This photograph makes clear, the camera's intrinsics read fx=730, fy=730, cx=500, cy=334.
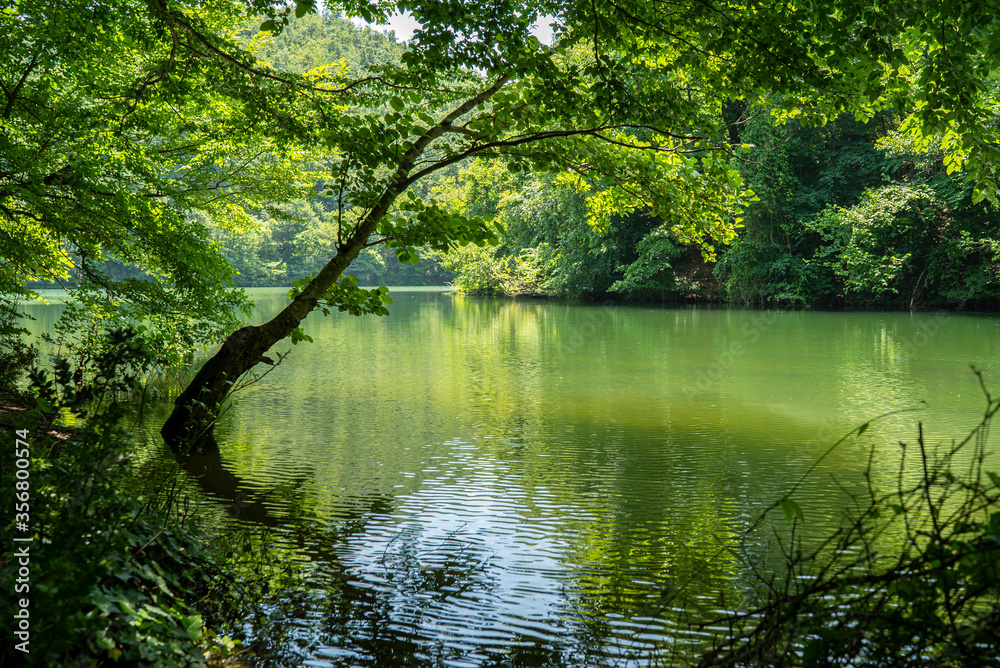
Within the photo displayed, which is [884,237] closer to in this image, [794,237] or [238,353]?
[794,237]

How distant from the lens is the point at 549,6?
19.2 feet

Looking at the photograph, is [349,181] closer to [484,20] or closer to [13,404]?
[484,20]

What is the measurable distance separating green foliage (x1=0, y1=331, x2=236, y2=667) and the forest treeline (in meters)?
12.4

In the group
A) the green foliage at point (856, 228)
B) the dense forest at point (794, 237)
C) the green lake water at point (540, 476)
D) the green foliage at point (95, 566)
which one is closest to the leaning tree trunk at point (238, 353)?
the green lake water at point (540, 476)

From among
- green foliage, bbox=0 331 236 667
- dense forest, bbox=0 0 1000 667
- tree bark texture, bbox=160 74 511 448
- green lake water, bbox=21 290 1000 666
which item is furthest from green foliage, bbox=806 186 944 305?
green foliage, bbox=0 331 236 667

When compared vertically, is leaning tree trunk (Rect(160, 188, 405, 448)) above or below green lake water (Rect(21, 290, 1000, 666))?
above

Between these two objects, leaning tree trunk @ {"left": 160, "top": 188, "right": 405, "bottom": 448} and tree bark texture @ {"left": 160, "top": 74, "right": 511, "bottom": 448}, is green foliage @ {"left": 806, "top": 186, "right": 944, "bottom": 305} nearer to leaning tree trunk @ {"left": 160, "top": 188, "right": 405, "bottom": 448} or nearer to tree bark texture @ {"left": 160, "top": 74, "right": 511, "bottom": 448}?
tree bark texture @ {"left": 160, "top": 74, "right": 511, "bottom": 448}

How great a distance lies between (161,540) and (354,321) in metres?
21.1

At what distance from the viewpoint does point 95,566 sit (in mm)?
2164

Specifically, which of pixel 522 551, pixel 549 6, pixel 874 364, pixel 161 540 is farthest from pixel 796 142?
pixel 161 540

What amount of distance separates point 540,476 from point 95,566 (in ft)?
15.6

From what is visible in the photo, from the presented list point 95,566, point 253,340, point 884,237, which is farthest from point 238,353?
point 884,237

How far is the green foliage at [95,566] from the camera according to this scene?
2037 mm

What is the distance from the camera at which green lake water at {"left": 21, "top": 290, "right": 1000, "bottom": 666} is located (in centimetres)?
367
